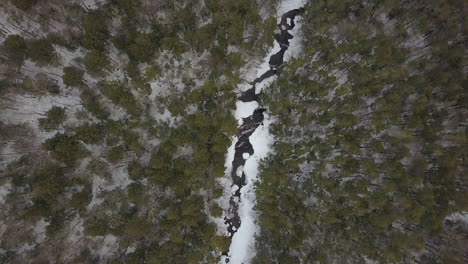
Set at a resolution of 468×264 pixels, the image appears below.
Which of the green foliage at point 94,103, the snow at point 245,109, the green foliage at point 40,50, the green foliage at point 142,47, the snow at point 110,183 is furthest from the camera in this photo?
the snow at point 245,109

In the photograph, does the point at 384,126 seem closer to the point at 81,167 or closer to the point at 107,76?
the point at 107,76

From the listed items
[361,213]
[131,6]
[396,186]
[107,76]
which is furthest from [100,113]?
[396,186]

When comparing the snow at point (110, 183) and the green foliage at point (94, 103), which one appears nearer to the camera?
the green foliage at point (94, 103)

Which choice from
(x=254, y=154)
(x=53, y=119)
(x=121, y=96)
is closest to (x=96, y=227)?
(x=53, y=119)

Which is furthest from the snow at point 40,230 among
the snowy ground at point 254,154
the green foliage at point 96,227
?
the snowy ground at point 254,154

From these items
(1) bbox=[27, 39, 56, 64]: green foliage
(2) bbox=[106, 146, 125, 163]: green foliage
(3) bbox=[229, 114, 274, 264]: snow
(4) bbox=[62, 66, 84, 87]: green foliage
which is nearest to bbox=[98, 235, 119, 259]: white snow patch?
(2) bbox=[106, 146, 125, 163]: green foliage

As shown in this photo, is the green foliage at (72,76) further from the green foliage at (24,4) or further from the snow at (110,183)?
the snow at (110,183)
